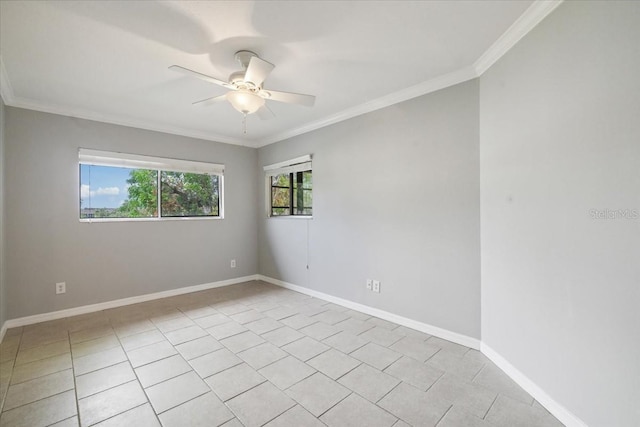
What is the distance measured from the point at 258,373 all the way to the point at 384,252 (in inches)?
68.0

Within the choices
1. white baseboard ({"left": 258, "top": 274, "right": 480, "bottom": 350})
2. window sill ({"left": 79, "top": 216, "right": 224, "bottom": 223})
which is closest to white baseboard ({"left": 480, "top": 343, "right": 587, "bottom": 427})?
white baseboard ({"left": 258, "top": 274, "right": 480, "bottom": 350})

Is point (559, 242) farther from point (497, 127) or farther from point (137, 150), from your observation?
point (137, 150)

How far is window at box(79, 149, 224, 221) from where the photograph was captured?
135 inches

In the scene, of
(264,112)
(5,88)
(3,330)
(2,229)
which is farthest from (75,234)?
(264,112)

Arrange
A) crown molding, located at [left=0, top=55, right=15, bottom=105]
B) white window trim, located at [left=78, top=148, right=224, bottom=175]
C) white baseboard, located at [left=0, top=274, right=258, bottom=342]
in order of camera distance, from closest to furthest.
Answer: crown molding, located at [left=0, top=55, right=15, bottom=105] → white baseboard, located at [left=0, top=274, right=258, bottom=342] → white window trim, located at [left=78, top=148, right=224, bottom=175]

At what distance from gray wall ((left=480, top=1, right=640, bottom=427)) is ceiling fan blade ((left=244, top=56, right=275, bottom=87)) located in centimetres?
173

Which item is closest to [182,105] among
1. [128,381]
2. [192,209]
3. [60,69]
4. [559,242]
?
[60,69]

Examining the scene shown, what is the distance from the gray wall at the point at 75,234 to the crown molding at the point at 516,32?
3727 millimetres

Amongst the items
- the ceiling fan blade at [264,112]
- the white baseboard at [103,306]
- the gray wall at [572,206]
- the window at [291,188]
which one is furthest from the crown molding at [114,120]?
the gray wall at [572,206]

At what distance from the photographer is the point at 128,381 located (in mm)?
1963

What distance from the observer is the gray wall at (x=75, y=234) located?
2.96m

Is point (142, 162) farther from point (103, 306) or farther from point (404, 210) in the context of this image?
point (404, 210)

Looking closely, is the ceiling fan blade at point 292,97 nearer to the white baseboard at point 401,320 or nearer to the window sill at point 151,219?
the white baseboard at point 401,320

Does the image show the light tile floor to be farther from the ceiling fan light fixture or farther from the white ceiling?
the white ceiling
